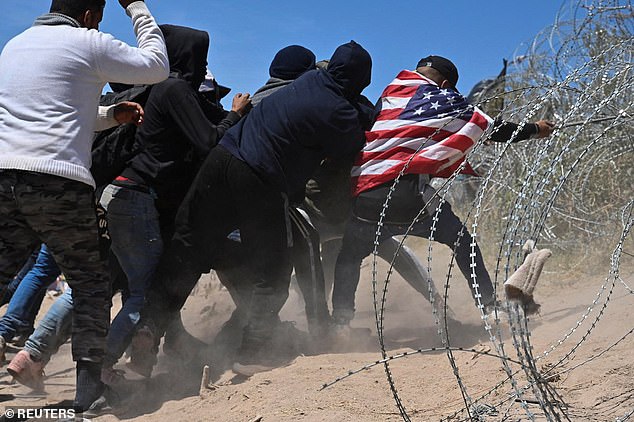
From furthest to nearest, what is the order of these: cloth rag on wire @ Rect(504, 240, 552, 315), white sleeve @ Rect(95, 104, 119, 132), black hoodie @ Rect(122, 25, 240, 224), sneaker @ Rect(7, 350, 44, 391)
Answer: black hoodie @ Rect(122, 25, 240, 224) < sneaker @ Rect(7, 350, 44, 391) < white sleeve @ Rect(95, 104, 119, 132) < cloth rag on wire @ Rect(504, 240, 552, 315)

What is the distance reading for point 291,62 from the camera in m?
4.73

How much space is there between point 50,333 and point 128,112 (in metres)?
1.23

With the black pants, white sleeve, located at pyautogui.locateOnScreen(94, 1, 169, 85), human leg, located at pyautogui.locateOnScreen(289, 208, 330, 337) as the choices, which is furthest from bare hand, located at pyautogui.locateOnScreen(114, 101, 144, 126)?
human leg, located at pyautogui.locateOnScreen(289, 208, 330, 337)

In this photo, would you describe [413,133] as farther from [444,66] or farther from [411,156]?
[444,66]

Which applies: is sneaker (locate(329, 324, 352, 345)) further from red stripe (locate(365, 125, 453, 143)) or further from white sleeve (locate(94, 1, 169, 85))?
white sleeve (locate(94, 1, 169, 85))

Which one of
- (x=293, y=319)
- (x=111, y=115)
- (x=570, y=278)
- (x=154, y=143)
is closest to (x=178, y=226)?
(x=154, y=143)

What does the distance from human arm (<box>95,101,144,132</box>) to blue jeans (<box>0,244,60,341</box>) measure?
1.45 meters

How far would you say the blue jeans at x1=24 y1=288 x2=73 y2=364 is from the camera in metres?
3.91

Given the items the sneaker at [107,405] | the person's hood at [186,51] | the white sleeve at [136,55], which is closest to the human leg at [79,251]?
the sneaker at [107,405]

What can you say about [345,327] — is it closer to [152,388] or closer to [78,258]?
[152,388]

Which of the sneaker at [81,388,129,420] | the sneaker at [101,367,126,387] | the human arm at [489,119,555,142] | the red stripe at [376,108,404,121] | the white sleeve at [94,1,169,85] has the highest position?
the red stripe at [376,108,404,121]

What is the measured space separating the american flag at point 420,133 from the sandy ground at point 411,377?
1.01 meters

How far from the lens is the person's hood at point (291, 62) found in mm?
4727
